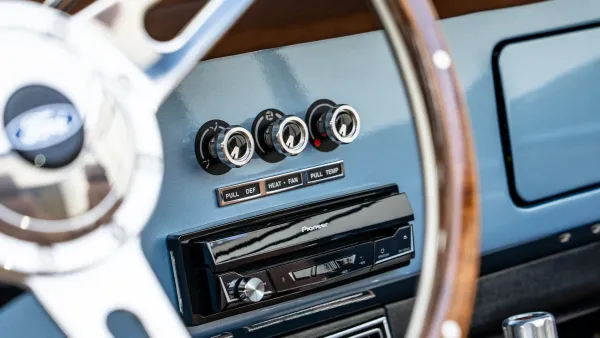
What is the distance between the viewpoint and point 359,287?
30.3 inches

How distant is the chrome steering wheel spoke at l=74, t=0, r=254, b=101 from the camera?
1.47 feet

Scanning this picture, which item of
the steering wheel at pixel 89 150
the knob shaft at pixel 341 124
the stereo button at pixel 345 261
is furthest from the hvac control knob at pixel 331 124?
the steering wheel at pixel 89 150

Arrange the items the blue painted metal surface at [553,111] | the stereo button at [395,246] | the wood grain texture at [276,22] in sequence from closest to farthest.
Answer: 1. the wood grain texture at [276,22]
2. the stereo button at [395,246]
3. the blue painted metal surface at [553,111]

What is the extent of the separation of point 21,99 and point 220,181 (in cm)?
26

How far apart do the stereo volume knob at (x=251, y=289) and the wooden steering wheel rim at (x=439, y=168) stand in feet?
0.66

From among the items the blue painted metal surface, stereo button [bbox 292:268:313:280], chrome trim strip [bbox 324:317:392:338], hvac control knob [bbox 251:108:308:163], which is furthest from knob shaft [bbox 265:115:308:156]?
the blue painted metal surface

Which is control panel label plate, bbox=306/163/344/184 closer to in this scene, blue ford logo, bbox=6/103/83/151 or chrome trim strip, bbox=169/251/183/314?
chrome trim strip, bbox=169/251/183/314

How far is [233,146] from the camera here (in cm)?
65

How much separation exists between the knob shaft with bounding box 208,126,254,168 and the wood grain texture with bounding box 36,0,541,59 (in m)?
0.07

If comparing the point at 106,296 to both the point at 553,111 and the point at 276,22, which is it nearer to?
the point at 276,22

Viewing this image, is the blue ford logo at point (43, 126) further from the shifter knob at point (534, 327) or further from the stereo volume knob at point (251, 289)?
the shifter knob at point (534, 327)

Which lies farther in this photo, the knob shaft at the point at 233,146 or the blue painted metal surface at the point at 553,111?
the blue painted metal surface at the point at 553,111

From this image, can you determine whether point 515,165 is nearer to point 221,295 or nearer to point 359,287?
point 359,287

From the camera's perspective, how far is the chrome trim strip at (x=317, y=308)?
2.36 feet
